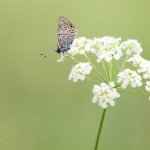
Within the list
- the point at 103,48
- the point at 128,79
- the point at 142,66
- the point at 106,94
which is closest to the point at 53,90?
the point at 103,48

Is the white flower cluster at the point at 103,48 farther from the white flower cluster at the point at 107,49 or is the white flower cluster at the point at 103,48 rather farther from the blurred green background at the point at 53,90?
the blurred green background at the point at 53,90

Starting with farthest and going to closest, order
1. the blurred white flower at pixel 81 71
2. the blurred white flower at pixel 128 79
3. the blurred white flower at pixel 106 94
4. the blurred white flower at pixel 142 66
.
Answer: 1. the blurred white flower at pixel 142 66
2. the blurred white flower at pixel 81 71
3. the blurred white flower at pixel 128 79
4. the blurred white flower at pixel 106 94

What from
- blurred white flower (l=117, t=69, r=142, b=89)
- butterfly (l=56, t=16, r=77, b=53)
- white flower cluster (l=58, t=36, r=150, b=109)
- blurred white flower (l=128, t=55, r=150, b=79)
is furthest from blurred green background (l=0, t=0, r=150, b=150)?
blurred white flower (l=117, t=69, r=142, b=89)

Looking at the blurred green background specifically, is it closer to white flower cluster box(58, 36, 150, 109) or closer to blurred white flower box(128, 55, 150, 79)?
white flower cluster box(58, 36, 150, 109)

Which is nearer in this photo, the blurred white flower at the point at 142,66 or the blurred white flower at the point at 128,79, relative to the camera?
the blurred white flower at the point at 128,79

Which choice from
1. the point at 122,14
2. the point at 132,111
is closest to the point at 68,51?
the point at 132,111

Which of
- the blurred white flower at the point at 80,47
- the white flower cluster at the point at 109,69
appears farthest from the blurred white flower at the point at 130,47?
the blurred white flower at the point at 80,47

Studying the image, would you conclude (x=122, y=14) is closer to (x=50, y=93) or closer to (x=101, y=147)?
(x=50, y=93)
